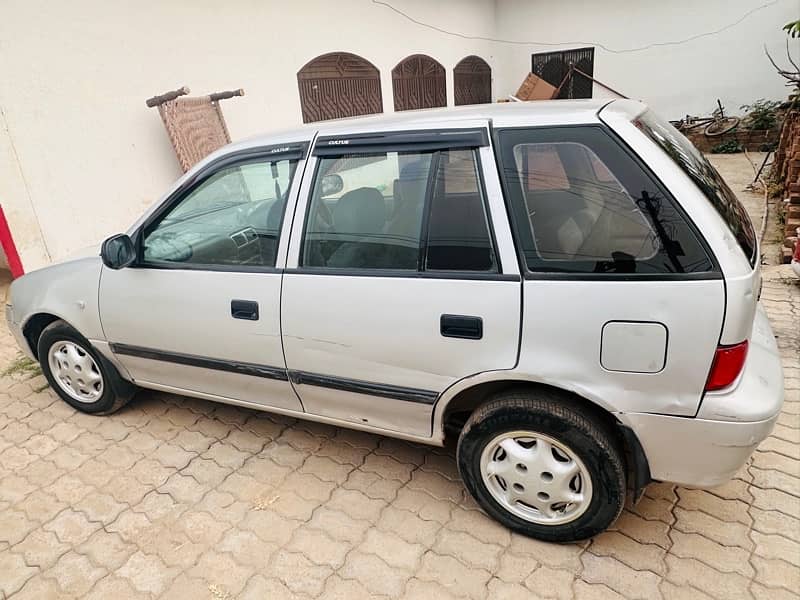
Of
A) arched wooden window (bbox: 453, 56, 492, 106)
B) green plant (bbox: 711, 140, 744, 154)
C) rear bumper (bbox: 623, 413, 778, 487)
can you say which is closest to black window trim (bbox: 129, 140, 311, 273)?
rear bumper (bbox: 623, 413, 778, 487)

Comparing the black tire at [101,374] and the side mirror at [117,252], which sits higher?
the side mirror at [117,252]

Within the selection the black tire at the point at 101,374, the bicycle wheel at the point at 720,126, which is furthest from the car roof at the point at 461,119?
the bicycle wheel at the point at 720,126

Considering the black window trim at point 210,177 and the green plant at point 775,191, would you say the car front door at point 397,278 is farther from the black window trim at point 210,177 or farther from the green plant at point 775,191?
the green plant at point 775,191

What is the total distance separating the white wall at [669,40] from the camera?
427 inches

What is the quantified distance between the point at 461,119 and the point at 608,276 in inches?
31.8

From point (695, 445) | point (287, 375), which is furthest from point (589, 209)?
point (287, 375)

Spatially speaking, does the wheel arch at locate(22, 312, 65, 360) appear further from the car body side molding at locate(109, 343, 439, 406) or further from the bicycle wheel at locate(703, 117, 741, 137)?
the bicycle wheel at locate(703, 117, 741, 137)

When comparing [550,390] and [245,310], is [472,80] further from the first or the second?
[550,390]

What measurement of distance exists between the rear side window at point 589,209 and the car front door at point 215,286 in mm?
992

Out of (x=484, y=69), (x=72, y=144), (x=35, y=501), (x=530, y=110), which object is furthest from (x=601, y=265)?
(x=484, y=69)

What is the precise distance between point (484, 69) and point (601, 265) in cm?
1153

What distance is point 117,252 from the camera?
2.48 meters

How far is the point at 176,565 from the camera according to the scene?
211 cm

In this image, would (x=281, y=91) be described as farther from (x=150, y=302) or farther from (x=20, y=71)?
(x=150, y=302)
